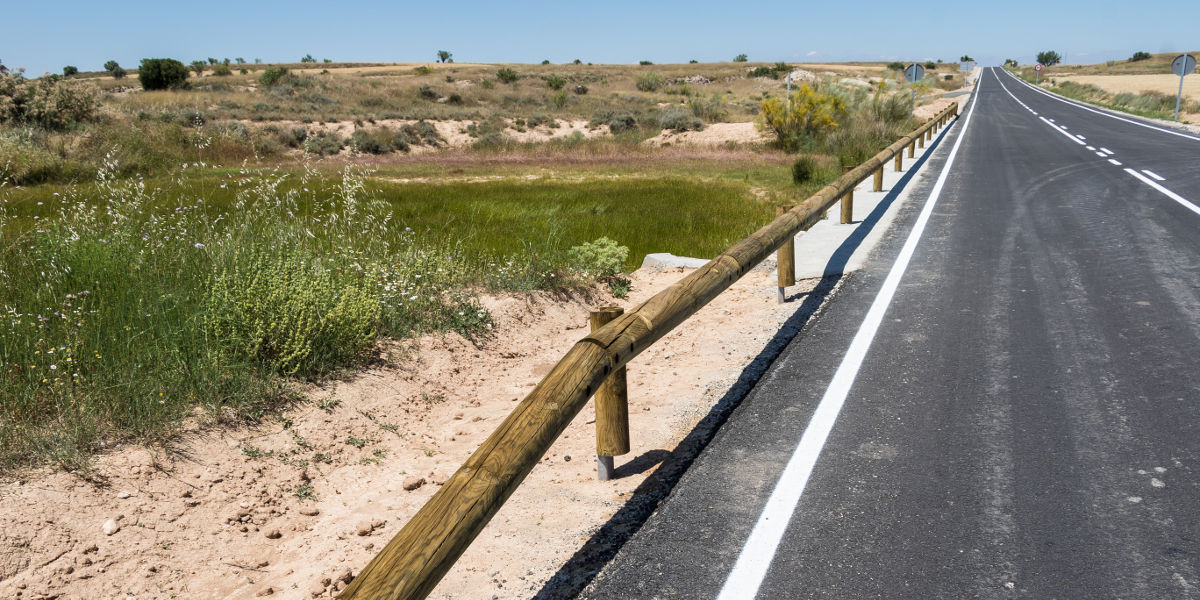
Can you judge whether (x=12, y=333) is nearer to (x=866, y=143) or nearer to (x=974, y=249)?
(x=974, y=249)

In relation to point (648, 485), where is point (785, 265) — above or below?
above

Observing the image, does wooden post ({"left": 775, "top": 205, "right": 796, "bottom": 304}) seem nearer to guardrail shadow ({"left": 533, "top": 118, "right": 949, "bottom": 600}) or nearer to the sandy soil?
guardrail shadow ({"left": 533, "top": 118, "right": 949, "bottom": 600})

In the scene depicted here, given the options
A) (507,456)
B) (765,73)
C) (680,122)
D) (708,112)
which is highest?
(765,73)

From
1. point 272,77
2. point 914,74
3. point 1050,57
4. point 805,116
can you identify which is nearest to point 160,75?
point 272,77

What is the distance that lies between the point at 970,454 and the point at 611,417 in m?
1.88

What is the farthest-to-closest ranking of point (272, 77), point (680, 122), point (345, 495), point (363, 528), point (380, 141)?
1. point (272, 77)
2. point (680, 122)
3. point (380, 141)
4. point (345, 495)
5. point (363, 528)

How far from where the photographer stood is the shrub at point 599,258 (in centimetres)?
913

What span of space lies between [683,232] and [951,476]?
9005 mm

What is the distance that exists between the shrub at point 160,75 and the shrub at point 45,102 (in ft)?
99.3

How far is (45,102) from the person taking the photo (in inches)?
962

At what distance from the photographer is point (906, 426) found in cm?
423

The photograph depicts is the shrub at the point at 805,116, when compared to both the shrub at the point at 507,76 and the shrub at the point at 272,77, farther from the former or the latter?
the shrub at the point at 507,76

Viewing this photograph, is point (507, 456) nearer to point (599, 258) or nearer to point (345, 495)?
point (345, 495)

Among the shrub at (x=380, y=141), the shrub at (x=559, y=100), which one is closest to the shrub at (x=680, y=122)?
the shrub at (x=380, y=141)
